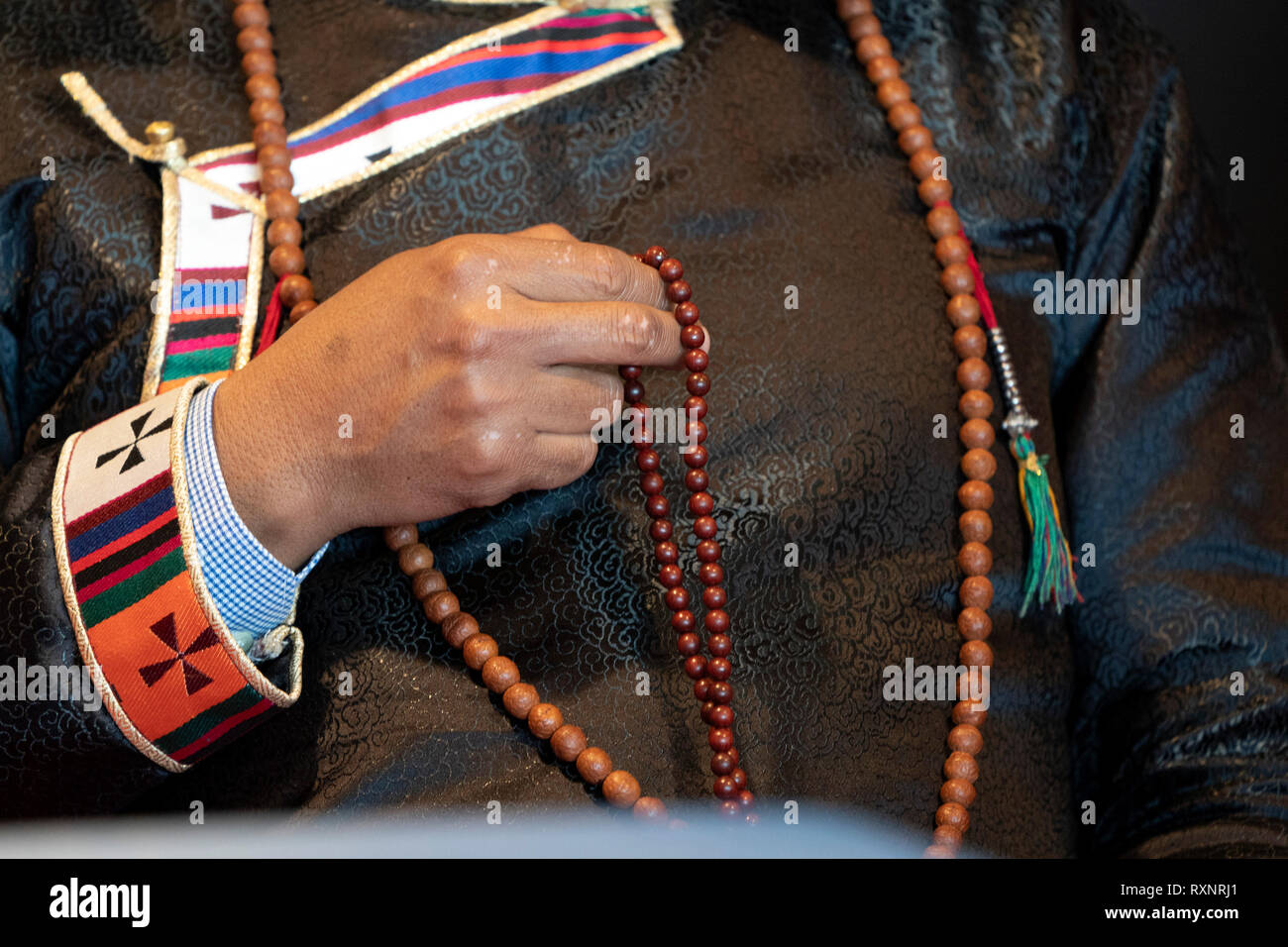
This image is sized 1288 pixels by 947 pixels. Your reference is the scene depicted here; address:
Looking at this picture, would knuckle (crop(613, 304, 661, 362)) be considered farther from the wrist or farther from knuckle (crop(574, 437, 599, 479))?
the wrist

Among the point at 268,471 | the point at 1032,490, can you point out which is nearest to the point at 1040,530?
the point at 1032,490

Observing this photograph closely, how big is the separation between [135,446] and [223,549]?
0.28ft

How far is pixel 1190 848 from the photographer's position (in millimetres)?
856

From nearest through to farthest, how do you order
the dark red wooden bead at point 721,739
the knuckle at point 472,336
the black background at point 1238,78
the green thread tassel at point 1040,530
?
1. the knuckle at point 472,336
2. the dark red wooden bead at point 721,739
3. the green thread tassel at point 1040,530
4. the black background at point 1238,78

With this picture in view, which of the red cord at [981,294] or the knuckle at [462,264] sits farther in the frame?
the red cord at [981,294]

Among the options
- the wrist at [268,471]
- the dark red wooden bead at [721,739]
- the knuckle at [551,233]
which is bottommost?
the dark red wooden bead at [721,739]

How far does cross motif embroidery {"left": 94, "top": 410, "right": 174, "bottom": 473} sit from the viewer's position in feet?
2.32

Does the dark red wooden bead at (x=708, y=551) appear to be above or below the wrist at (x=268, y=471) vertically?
below

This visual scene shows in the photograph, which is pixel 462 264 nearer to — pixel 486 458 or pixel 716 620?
pixel 486 458

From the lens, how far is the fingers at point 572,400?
71cm

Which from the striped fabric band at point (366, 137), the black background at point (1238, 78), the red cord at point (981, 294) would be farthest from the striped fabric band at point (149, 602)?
the black background at point (1238, 78)

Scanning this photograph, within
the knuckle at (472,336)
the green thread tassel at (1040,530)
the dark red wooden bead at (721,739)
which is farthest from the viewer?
the green thread tassel at (1040,530)

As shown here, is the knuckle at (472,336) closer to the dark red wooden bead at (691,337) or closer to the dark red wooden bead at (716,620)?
the dark red wooden bead at (691,337)

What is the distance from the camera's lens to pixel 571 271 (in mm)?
707
